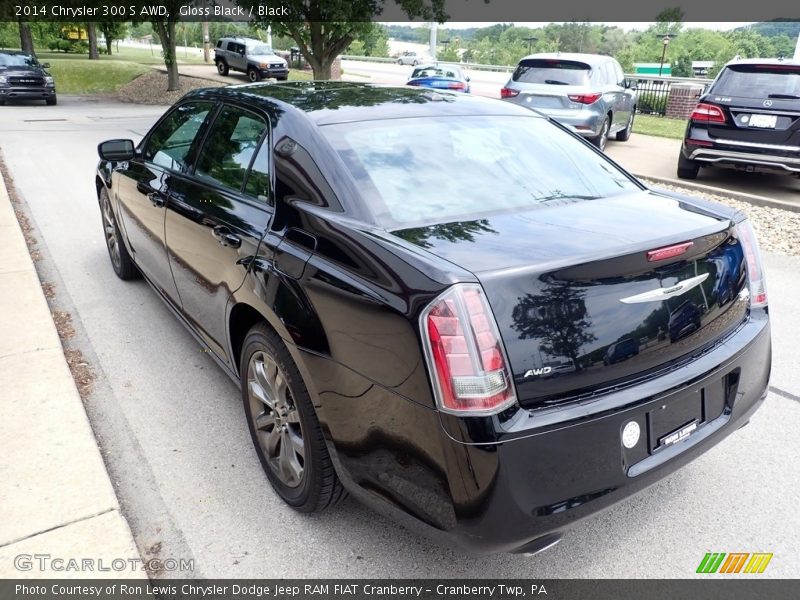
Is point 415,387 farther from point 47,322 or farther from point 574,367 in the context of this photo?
point 47,322

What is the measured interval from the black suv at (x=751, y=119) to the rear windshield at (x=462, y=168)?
639 cm

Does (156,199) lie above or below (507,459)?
above

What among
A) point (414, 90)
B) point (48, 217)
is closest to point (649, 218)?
point (414, 90)

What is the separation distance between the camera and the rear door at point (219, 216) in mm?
2910

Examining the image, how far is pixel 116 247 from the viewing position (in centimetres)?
551

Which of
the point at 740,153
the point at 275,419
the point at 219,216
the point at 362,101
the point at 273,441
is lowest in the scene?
the point at 273,441

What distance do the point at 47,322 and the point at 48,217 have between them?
396cm

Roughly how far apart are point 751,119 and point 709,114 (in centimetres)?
52

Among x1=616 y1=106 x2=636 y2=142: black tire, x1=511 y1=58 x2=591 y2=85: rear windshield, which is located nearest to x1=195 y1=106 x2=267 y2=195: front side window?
x1=511 y1=58 x2=591 y2=85: rear windshield

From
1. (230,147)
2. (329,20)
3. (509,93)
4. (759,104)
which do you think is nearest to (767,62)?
(759,104)

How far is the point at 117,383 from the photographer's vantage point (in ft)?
12.8

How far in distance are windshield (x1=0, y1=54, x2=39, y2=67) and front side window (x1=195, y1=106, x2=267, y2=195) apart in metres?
22.9

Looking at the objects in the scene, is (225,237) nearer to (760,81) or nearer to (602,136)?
(760,81)

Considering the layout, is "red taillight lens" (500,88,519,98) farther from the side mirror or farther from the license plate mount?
the side mirror
